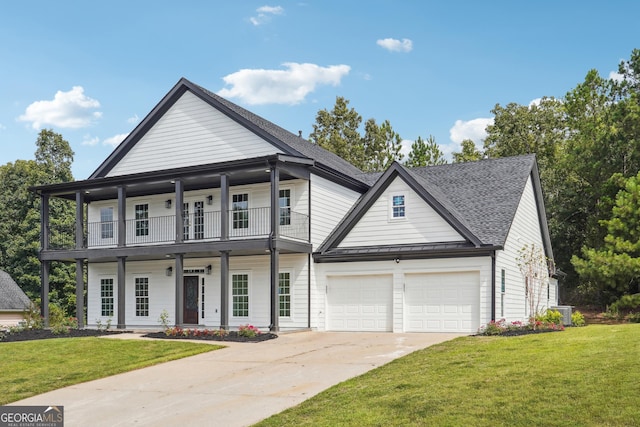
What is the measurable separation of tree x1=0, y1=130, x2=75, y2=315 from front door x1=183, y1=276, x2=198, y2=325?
18.3 metres

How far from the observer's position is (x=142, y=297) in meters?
26.8

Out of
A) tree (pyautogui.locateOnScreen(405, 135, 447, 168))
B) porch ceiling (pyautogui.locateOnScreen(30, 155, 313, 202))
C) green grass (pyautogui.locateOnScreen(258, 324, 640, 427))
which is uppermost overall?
tree (pyautogui.locateOnScreen(405, 135, 447, 168))

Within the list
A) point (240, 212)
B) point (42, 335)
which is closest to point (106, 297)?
point (42, 335)

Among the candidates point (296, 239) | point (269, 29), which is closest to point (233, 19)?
point (269, 29)

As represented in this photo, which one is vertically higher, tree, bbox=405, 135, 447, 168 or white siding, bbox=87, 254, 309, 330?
tree, bbox=405, 135, 447, 168

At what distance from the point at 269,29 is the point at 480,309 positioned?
1102 cm

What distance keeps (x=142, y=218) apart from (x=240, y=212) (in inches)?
186

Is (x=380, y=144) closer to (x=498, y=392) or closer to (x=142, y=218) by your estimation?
(x=142, y=218)

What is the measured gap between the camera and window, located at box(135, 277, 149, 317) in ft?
87.6

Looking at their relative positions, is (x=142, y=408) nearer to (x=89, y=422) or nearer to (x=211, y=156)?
(x=89, y=422)

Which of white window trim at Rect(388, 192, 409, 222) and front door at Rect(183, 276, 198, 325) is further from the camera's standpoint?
front door at Rect(183, 276, 198, 325)

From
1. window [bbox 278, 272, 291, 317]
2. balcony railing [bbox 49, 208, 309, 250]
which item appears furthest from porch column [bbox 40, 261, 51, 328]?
window [bbox 278, 272, 291, 317]

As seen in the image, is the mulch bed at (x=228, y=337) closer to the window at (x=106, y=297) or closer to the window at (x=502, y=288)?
the window at (x=502, y=288)

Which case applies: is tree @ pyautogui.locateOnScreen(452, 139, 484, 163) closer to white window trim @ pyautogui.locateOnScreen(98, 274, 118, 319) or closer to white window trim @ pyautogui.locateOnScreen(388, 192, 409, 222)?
white window trim @ pyautogui.locateOnScreen(388, 192, 409, 222)
